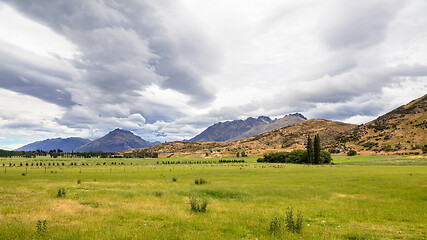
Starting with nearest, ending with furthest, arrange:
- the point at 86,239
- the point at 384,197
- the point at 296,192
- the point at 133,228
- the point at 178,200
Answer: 1. the point at 86,239
2. the point at 133,228
3. the point at 178,200
4. the point at 384,197
5. the point at 296,192

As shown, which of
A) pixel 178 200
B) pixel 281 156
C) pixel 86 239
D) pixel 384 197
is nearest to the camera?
pixel 86 239

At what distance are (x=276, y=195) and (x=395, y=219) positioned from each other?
13.6 meters

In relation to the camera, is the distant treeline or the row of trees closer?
the row of trees

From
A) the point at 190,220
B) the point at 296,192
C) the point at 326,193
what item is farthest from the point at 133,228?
the point at 326,193

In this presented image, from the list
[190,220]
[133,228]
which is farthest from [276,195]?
[133,228]

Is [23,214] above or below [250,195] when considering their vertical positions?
above

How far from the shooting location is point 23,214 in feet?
56.7

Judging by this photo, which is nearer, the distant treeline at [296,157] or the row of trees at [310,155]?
the row of trees at [310,155]

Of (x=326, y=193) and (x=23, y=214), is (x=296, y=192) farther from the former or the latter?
(x=23, y=214)

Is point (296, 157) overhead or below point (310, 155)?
below

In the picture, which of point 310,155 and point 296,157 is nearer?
point 310,155

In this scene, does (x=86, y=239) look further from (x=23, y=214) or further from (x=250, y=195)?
(x=250, y=195)

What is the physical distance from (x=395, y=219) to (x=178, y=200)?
20721 millimetres

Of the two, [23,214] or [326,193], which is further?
[326,193]
